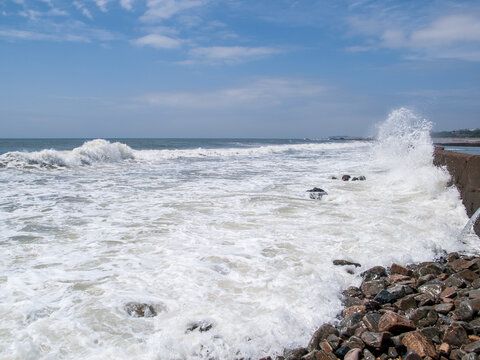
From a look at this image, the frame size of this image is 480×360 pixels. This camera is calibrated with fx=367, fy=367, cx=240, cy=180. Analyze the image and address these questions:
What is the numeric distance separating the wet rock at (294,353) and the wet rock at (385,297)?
1.01m

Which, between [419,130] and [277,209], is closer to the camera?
[277,209]

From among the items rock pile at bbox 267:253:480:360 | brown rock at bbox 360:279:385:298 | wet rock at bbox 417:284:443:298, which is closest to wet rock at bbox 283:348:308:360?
rock pile at bbox 267:253:480:360

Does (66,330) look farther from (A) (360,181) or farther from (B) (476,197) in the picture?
(A) (360,181)

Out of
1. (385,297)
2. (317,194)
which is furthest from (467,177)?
(385,297)

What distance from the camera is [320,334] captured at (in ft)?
8.93

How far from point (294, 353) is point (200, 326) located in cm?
74

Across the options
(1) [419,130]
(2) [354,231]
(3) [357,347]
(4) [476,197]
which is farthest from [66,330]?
(1) [419,130]

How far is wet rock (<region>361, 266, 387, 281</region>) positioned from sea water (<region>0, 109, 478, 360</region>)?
13 centimetres

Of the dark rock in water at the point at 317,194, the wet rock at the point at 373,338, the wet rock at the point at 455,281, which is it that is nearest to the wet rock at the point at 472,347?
the wet rock at the point at 373,338

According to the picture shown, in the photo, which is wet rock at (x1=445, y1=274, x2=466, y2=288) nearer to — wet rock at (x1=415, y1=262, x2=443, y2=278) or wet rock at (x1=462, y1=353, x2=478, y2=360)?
wet rock at (x1=415, y1=262, x2=443, y2=278)

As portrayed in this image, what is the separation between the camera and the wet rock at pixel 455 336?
8.18 ft

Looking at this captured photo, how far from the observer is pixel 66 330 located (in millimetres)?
2760

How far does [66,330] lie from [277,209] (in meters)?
4.75

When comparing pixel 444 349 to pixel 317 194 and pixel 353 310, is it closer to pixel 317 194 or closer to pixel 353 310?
pixel 353 310
